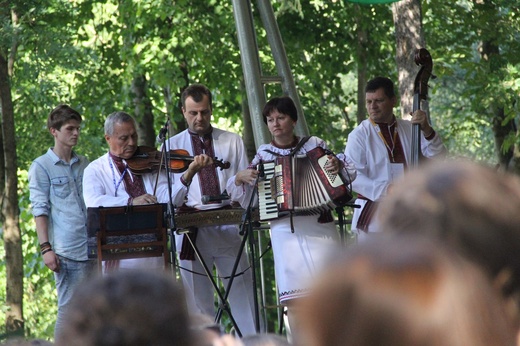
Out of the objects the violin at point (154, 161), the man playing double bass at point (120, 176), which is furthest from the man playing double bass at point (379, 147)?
the man playing double bass at point (120, 176)

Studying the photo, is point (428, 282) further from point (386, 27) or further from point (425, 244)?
point (386, 27)

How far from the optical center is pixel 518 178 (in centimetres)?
128

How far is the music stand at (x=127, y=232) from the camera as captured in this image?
625cm

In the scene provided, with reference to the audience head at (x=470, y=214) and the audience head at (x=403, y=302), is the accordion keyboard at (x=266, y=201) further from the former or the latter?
the audience head at (x=403, y=302)

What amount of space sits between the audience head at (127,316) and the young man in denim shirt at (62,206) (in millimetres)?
5491

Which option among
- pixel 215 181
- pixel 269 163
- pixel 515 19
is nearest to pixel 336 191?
pixel 269 163

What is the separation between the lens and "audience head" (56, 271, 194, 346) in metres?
1.53

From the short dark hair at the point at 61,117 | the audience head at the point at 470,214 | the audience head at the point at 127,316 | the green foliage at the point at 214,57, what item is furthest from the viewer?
the green foliage at the point at 214,57

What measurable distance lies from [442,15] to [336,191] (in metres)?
5.64

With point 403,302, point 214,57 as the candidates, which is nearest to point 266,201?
point 403,302

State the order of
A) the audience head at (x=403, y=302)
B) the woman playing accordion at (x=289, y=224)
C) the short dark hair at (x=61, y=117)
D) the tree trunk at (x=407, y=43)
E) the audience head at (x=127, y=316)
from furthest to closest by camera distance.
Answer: the tree trunk at (x=407, y=43), the short dark hair at (x=61, y=117), the woman playing accordion at (x=289, y=224), the audience head at (x=127, y=316), the audience head at (x=403, y=302)

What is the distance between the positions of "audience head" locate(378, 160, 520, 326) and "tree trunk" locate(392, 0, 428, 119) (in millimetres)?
7170

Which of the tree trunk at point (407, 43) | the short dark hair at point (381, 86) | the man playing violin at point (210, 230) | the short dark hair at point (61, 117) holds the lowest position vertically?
the man playing violin at point (210, 230)

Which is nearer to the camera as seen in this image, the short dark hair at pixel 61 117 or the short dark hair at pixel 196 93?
the short dark hair at pixel 61 117
